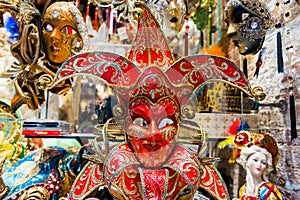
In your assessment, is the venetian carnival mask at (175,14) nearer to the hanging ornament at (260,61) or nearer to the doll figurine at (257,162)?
the hanging ornament at (260,61)

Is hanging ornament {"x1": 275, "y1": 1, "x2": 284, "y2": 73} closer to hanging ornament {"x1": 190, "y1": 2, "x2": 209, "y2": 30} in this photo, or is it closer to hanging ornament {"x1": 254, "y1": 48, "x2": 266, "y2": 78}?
hanging ornament {"x1": 254, "y1": 48, "x2": 266, "y2": 78}

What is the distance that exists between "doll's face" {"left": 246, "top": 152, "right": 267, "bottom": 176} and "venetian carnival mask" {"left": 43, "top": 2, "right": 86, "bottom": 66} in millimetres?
688

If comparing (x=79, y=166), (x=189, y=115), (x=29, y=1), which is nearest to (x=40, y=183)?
(x=79, y=166)

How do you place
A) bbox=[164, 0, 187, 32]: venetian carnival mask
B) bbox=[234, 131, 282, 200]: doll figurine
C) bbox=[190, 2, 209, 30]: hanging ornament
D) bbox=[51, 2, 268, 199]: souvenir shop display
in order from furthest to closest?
bbox=[190, 2, 209, 30]: hanging ornament → bbox=[164, 0, 187, 32]: venetian carnival mask → bbox=[234, 131, 282, 200]: doll figurine → bbox=[51, 2, 268, 199]: souvenir shop display

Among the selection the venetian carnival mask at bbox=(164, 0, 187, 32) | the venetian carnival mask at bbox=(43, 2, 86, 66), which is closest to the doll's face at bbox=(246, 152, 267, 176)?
the venetian carnival mask at bbox=(164, 0, 187, 32)

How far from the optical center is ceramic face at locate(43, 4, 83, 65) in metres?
0.96

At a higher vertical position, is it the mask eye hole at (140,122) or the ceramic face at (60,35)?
the ceramic face at (60,35)

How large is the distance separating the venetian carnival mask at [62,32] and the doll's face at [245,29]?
0.54 metres

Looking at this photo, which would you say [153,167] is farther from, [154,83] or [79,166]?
[79,166]

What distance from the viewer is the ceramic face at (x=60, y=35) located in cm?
96

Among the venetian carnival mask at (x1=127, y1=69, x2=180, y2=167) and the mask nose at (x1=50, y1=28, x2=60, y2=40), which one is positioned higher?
the mask nose at (x1=50, y1=28, x2=60, y2=40)

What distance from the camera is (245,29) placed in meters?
0.96

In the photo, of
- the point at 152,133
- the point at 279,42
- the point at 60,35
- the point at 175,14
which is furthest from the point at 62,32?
the point at 279,42

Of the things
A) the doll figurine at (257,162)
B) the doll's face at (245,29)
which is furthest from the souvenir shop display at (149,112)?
the doll's face at (245,29)
